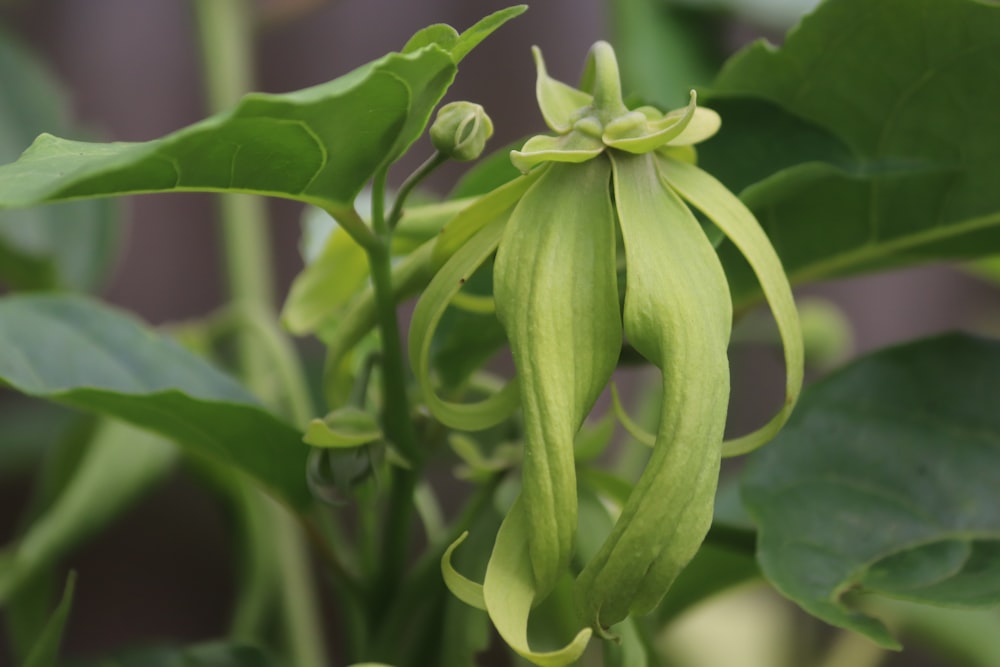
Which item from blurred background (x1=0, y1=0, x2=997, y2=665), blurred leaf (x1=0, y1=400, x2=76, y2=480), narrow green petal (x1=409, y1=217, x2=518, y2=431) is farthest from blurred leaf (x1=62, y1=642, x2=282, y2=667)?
blurred background (x1=0, y1=0, x2=997, y2=665)

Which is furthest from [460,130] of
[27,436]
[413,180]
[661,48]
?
[27,436]

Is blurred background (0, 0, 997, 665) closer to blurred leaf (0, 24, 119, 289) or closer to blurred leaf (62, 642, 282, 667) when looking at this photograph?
blurred leaf (0, 24, 119, 289)

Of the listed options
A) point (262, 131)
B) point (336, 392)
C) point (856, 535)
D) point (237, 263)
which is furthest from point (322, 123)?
point (237, 263)

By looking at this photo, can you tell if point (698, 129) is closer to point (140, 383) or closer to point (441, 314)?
point (441, 314)

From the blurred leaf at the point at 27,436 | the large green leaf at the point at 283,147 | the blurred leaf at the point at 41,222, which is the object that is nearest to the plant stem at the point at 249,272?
the blurred leaf at the point at 41,222

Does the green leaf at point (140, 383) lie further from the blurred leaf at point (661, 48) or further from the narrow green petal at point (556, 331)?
the blurred leaf at point (661, 48)

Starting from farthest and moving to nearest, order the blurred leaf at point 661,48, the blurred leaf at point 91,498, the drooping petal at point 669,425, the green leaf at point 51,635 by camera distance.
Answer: the blurred leaf at point 661,48
the blurred leaf at point 91,498
the green leaf at point 51,635
the drooping petal at point 669,425

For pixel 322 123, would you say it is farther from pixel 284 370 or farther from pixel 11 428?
pixel 11 428
